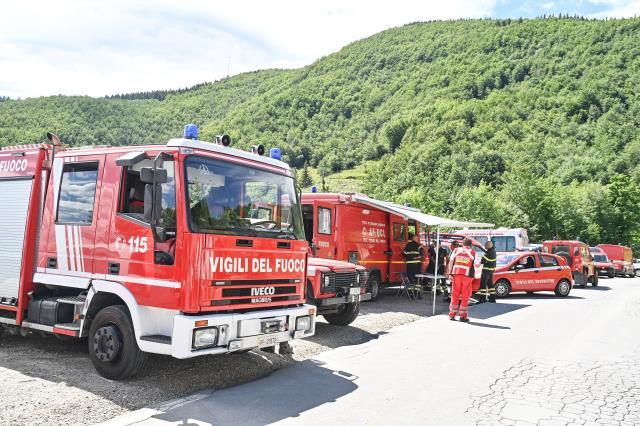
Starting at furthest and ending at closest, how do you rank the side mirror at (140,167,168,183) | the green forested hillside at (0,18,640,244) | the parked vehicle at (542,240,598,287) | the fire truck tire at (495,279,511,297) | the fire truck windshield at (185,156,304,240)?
the green forested hillside at (0,18,640,244), the parked vehicle at (542,240,598,287), the fire truck tire at (495,279,511,297), the fire truck windshield at (185,156,304,240), the side mirror at (140,167,168,183)

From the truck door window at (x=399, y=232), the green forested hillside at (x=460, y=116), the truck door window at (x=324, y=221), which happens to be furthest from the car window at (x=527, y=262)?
the green forested hillside at (x=460, y=116)

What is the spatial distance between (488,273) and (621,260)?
79.6ft

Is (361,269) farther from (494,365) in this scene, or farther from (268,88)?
(268,88)

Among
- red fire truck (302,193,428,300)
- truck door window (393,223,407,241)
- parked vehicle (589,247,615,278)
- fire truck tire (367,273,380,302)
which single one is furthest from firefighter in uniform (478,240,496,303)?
parked vehicle (589,247,615,278)

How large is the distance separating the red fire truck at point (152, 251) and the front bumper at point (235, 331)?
0.04 feet

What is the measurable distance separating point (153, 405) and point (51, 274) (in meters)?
2.49

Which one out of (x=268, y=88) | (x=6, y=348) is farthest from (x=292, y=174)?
(x=268, y=88)

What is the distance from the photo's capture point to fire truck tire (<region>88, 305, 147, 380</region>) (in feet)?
18.9

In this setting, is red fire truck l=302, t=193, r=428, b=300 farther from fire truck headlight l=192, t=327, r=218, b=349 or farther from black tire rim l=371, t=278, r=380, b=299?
fire truck headlight l=192, t=327, r=218, b=349

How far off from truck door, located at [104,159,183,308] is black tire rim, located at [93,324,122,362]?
20.2 inches

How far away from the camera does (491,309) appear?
1434cm

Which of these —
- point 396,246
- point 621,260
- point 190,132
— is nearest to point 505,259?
point 396,246

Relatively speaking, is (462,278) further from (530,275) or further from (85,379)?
(85,379)

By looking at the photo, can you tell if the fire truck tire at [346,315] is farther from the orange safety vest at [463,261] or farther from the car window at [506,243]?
the car window at [506,243]
